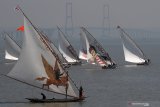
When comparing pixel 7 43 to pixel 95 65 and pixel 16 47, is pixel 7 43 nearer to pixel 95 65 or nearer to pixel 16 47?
pixel 16 47

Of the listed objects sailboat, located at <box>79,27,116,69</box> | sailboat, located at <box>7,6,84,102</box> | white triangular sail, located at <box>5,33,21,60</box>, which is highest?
white triangular sail, located at <box>5,33,21,60</box>

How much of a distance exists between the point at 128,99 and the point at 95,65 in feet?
180

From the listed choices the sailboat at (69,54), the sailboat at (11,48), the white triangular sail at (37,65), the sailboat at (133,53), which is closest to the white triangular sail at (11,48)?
the sailboat at (11,48)

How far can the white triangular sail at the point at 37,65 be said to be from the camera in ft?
211

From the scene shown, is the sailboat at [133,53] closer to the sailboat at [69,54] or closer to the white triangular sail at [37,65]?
the sailboat at [69,54]

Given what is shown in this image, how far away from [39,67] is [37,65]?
8.7 inches

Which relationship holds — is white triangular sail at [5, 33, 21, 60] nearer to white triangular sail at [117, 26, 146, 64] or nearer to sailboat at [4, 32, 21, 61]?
sailboat at [4, 32, 21, 61]

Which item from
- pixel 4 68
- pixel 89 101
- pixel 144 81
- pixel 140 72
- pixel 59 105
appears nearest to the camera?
pixel 59 105

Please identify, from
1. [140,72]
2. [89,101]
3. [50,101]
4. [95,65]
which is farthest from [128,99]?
[95,65]

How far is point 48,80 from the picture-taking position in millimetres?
64688

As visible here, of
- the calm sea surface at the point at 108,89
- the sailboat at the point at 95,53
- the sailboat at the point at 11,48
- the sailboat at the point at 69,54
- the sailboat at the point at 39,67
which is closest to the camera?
the sailboat at the point at 39,67

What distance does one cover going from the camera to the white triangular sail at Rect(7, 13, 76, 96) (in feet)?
211

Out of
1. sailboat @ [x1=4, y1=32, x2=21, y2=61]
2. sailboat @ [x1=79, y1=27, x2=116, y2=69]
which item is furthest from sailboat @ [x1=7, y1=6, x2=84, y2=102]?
sailboat @ [x1=4, y1=32, x2=21, y2=61]

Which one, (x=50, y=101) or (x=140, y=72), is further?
(x=140, y=72)
